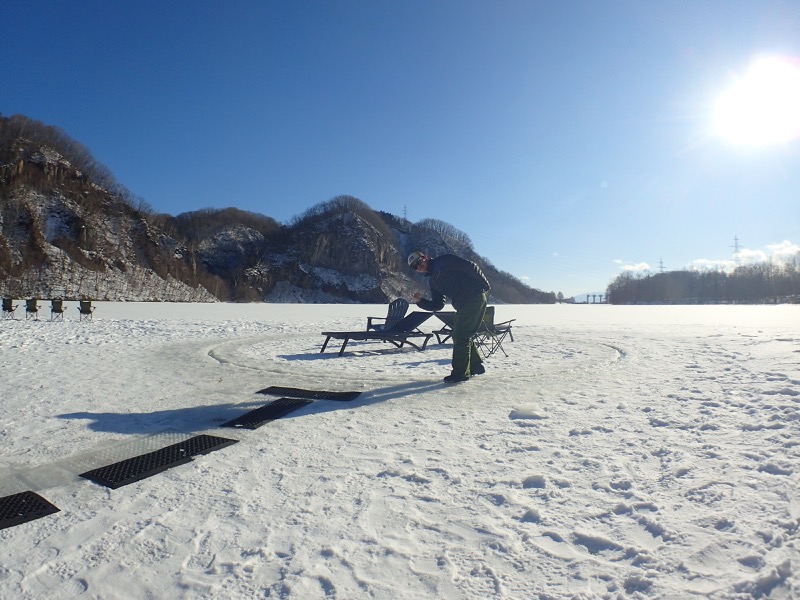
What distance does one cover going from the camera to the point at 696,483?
2943 mm

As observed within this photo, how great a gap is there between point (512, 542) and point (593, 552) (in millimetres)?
359

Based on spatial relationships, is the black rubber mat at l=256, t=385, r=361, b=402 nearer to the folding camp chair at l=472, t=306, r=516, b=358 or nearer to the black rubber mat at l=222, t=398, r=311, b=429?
the black rubber mat at l=222, t=398, r=311, b=429

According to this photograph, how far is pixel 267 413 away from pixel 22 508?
226 centimetres

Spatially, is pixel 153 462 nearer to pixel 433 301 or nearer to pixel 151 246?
pixel 433 301

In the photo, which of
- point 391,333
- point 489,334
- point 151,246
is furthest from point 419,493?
point 151,246

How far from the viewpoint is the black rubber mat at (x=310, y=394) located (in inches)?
218

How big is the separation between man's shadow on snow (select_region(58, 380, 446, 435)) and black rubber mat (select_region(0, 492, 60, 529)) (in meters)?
1.30

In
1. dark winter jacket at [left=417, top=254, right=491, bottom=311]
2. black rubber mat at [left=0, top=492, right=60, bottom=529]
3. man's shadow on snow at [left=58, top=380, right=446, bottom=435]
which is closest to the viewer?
black rubber mat at [left=0, top=492, right=60, bottom=529]

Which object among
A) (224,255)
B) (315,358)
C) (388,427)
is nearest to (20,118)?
(224,255)

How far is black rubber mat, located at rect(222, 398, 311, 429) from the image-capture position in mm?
4344

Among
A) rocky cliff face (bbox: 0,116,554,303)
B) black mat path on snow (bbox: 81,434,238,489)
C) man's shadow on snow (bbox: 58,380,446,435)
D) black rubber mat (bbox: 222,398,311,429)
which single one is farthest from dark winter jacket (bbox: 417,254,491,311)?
rocky cliff face (bbox: 0,116,554,303)

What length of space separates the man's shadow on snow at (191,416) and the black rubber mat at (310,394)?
0.13 m

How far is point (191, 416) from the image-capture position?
4617 mm

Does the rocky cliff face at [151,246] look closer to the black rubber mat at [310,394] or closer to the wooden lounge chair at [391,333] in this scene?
the wooden lounge chair at [391,333]
